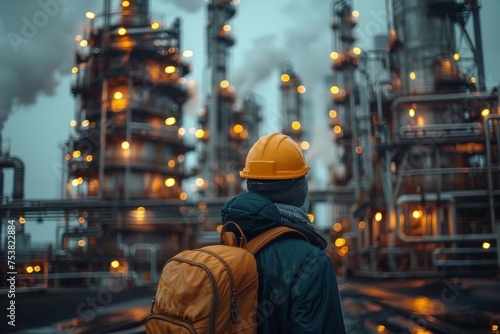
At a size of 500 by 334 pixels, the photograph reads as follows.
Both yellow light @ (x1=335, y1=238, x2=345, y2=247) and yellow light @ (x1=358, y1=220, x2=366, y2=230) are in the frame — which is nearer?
yellow light @ (x1=358, y1=220, x2=366, y2=230)

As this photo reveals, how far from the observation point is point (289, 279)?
7.07 feet

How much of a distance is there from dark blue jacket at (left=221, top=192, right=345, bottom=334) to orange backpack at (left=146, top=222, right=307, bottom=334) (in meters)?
0.10

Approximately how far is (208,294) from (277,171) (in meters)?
0.76

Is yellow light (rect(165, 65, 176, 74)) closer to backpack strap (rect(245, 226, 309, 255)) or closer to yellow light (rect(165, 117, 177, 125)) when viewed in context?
yellow light (rect(165, 117, 177, 125))

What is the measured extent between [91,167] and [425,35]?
16919mm

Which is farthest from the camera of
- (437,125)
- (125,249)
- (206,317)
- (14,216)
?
(125,249)

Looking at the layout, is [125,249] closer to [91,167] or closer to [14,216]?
[91,167]

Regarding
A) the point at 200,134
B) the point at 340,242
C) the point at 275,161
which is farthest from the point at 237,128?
the point at 275,161

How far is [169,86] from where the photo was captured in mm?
30188

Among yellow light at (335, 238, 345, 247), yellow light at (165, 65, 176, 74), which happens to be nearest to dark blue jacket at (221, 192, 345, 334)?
yellow light at (165, 65, 176, 74)

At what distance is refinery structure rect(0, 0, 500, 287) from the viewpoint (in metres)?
19.1

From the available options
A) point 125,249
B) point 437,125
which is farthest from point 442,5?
point 125,249

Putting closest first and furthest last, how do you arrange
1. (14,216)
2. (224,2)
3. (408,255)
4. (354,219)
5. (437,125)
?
(14,216) → (408,255) → (437,125) → (354,219) → (224,2)

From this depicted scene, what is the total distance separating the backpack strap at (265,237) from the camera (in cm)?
223
